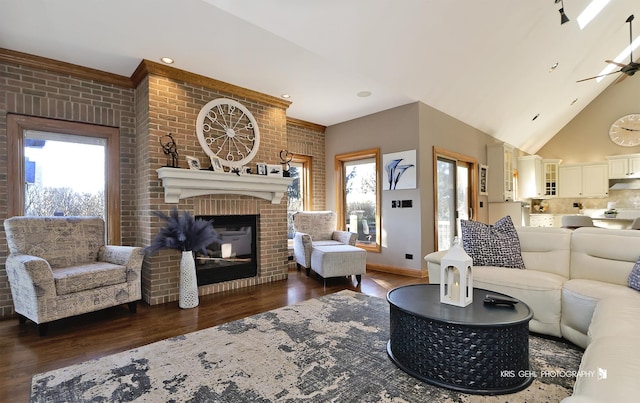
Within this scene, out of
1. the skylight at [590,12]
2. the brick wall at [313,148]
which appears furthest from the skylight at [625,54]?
the brick wall at [313,148]

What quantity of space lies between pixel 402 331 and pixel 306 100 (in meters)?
3.56

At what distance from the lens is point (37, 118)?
3104 millimetres

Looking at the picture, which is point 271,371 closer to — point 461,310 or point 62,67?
point 461,310

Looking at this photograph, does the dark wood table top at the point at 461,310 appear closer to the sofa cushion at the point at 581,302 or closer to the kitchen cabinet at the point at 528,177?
the sofa cushion at the point at 581,302

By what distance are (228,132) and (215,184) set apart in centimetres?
72

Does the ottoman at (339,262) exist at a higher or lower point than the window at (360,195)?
lower

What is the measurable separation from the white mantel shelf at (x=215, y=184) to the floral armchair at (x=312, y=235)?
2.12 ft

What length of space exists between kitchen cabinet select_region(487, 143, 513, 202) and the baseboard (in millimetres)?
3041

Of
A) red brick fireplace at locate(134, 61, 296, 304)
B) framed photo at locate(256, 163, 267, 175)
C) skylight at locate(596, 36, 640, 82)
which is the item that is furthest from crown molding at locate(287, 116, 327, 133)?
skylight at locate(596, 36, 640, 82)

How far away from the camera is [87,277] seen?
2666mm

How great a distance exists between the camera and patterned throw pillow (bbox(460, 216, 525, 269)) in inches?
109

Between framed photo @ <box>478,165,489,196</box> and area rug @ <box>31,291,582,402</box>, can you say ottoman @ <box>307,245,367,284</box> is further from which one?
framed photo @ <box>478,165,489,196</box>

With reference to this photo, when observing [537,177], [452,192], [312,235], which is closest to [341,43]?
[312,235]

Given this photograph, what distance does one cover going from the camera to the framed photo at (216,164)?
359 cm
